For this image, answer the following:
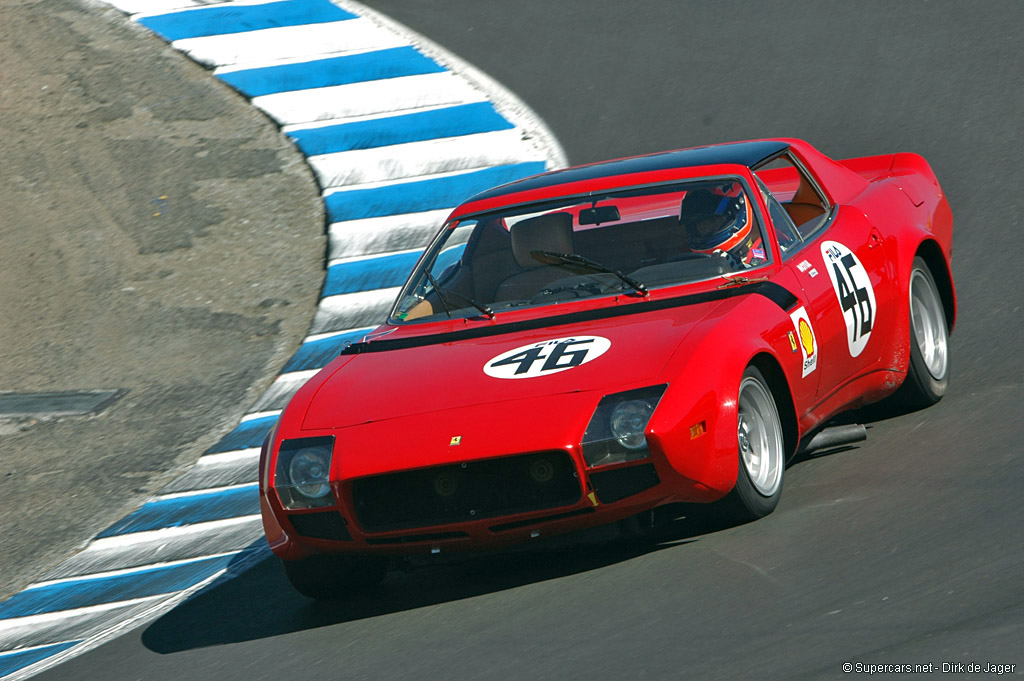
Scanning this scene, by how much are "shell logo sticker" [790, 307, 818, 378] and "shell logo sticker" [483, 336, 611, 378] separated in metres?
0.80

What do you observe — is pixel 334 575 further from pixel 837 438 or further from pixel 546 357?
pixel 837 438

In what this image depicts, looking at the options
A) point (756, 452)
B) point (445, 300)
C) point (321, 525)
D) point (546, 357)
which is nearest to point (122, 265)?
point (445, 300)

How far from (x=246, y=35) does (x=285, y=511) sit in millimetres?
8860

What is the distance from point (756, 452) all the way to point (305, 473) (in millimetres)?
1583

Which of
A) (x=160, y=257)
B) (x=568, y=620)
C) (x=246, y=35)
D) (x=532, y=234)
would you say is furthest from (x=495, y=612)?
(x=246, y=35)

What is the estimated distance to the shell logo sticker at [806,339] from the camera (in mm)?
5355

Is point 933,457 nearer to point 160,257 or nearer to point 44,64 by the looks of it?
point 160,257

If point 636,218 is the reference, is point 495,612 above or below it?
below

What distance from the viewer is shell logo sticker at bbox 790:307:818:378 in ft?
17.6

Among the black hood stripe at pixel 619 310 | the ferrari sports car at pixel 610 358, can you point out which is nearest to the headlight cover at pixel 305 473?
the ferrari sports car at pixel 610 358

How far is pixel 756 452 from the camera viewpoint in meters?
5.05

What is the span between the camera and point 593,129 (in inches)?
438

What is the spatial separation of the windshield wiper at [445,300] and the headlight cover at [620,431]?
114cm

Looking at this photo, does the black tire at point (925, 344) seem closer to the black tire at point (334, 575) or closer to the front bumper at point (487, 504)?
the front bumper at point (487, 504)
